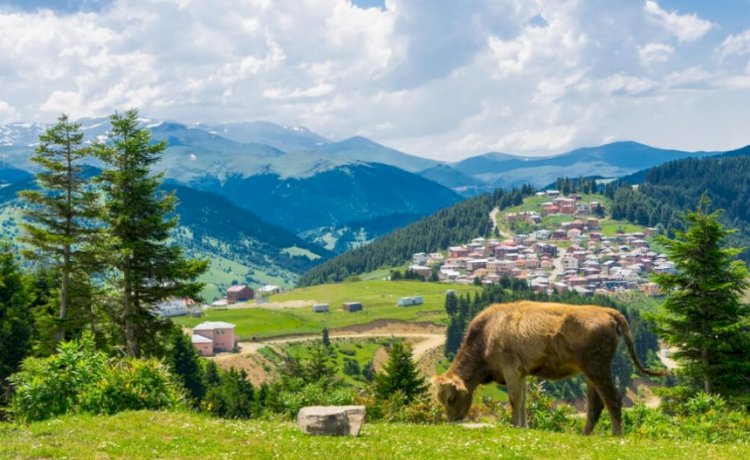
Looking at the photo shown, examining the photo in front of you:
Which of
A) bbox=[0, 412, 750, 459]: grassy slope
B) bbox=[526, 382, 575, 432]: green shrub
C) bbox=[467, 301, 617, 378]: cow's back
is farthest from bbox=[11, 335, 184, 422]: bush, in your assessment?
bbox=[526, 382, 575, 432]: green shrub

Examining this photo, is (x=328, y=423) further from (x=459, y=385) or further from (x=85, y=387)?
(x=85, y=387)

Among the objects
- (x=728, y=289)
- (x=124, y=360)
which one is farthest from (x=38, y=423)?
(x=728, y=289)

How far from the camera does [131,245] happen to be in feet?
123

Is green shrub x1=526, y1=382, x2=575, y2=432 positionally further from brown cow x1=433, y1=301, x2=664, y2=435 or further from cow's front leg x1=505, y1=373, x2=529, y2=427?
brown cow x1=433, y1=301, x2=664, y2=435

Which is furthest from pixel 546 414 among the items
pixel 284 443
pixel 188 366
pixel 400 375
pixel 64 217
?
pixel 188 366

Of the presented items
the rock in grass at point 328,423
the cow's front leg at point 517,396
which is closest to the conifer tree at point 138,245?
the rock in grass at point 328,423

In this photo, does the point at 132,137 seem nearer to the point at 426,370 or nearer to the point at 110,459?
the point at 110,459

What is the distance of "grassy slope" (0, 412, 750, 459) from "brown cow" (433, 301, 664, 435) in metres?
1.51

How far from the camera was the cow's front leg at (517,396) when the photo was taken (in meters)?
19.8

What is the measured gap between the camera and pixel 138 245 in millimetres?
38188

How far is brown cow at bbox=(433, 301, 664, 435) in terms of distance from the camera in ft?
60.8

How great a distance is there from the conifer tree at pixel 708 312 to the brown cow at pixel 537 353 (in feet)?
54.8

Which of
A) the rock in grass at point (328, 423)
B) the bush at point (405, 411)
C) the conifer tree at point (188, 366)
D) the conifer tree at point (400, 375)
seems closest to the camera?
the rock in grass at point (328, 423)

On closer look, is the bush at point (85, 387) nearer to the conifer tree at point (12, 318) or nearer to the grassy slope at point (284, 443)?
the grassy slope at point (284, 443)
